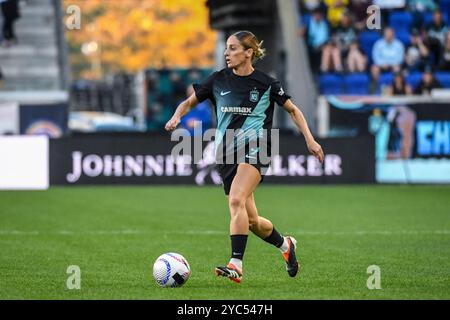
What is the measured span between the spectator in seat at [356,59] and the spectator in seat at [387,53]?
0.97 feet

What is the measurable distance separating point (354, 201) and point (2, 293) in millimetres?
12712

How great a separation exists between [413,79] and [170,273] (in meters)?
21.3

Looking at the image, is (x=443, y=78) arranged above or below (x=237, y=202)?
above

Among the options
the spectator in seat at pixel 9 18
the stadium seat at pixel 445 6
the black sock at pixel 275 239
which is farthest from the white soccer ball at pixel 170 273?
the stadium seat at pixel 445 6

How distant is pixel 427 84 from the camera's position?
99.0ft

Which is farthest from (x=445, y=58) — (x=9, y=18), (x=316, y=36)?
(x=9, y=18)

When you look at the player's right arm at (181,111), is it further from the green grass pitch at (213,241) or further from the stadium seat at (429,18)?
the stadium seat at (429,18)

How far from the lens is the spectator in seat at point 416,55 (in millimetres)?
31172

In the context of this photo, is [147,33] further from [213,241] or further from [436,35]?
[213,241]

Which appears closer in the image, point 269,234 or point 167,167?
point 269,234

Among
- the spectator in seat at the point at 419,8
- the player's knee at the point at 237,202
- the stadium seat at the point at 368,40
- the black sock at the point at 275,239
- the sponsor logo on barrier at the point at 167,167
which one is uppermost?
the spectator in seat at the point at 419,8

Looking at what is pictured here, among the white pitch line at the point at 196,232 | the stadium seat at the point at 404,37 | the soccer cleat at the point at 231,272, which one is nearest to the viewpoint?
the soccer cleat at the point at 231,272
